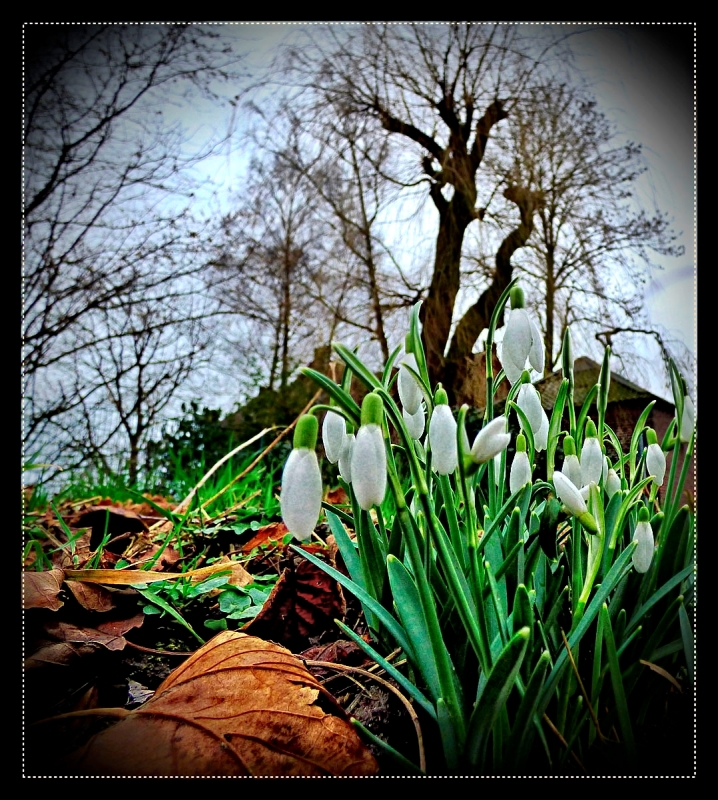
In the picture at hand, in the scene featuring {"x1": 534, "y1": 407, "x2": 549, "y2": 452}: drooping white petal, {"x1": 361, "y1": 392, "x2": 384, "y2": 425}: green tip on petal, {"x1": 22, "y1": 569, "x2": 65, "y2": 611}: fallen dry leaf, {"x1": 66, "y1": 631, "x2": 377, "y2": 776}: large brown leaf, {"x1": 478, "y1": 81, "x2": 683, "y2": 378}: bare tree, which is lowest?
{"x1": 66, "y1": 631, "x2": 377, "y2": 776}: large brown leaf

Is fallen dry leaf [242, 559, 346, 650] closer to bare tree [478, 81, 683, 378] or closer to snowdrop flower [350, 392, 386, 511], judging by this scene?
snowdrop flower [350, 392, 386, 511]

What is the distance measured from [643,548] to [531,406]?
0.22 m

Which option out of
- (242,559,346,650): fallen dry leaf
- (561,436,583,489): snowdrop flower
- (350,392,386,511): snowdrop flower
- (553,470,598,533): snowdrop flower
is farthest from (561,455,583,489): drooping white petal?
(242,559,346,650): fallen dry leaf

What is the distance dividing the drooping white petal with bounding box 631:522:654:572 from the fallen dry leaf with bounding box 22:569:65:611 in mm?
807

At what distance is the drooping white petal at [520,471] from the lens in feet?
2.59

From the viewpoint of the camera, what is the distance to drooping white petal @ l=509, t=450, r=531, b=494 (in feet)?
2.59

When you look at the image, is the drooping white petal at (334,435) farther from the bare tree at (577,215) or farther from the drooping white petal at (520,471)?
the bare tree at (577,215)

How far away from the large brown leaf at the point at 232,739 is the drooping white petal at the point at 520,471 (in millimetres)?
350

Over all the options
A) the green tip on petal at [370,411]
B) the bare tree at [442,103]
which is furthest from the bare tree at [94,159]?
the green tip on petal at [370,411]

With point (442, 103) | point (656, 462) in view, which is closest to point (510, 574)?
point (656, 462)

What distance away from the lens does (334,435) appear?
73cm
